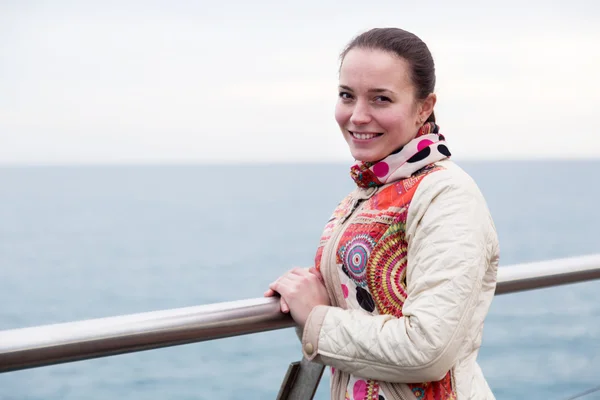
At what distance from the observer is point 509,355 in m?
2.73

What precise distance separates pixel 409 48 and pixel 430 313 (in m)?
0.51

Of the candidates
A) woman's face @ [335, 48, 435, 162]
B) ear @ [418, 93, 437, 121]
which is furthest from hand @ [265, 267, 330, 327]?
ear @ [418, 93, 437, 121]

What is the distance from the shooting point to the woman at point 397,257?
1.24m

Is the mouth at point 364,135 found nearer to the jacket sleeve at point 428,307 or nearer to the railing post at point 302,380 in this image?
the jacket sleeve at point 428,307

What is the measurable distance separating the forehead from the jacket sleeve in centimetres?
20

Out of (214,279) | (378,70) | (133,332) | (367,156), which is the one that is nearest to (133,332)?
(133,332)

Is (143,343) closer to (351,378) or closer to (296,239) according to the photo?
(351,378)

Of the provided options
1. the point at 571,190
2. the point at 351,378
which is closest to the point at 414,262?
the point at 351,378

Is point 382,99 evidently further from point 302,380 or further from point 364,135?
point 302,380

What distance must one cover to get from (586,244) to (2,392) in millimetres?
42963

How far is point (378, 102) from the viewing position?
1.43 m

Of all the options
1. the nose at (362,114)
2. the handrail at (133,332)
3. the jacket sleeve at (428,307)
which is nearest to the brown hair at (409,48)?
the nose at (362,114)

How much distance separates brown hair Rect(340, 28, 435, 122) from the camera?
1.42m

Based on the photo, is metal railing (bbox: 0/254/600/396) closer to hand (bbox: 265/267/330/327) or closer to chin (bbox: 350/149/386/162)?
hand (bbox: 265/267/330/327)
